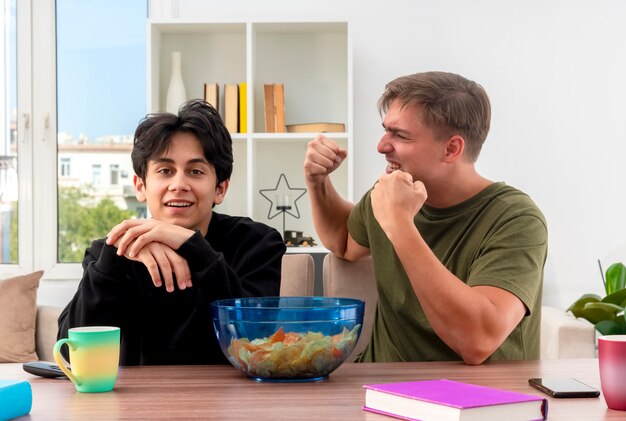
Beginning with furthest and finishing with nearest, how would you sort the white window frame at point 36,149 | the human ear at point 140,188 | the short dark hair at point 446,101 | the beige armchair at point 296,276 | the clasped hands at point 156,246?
the white window frame at point 36,149, the beige armchair at point 296,276, the short dark hair at point 446,101, the human ear at point 140,188, the clasped hands at point 156,246

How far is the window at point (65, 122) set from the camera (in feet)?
12.9

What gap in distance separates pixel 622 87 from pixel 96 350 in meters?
3.10

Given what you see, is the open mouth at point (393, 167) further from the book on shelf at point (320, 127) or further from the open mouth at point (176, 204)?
the book on shelf at point (320, 127)

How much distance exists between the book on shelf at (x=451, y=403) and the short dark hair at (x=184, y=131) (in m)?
0.91

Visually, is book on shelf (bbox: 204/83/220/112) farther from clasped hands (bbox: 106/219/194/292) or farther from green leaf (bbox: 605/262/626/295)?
clasped hands (bbox: 106/219/194/292)

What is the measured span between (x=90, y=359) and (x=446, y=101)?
119 centimetres

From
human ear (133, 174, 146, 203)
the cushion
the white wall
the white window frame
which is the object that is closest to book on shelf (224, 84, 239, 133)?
the white wall

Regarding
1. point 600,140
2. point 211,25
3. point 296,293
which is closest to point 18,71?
point 211,25

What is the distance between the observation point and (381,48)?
3.74 metres

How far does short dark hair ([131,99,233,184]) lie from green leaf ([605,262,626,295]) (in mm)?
2016

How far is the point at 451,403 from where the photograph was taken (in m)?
1.05

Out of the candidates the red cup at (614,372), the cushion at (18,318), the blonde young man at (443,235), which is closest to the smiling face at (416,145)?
the blonde young man at (443,235)

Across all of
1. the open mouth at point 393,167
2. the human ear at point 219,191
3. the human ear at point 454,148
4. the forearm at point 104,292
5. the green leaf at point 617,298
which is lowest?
the green leaf at point 617,298

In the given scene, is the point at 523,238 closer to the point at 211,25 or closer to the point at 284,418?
the point at 284,418
